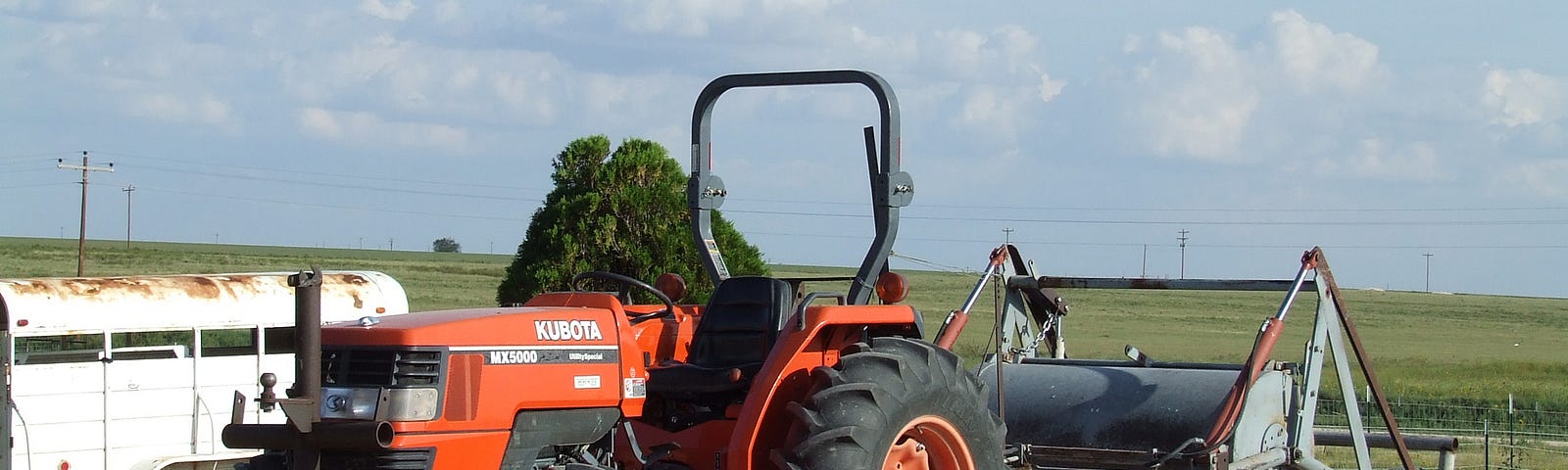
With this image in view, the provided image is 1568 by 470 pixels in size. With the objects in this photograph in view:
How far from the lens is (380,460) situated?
17.9 ft

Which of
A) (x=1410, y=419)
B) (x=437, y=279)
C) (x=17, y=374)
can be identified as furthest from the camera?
(x=437, y=279)

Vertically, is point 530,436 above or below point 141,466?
above

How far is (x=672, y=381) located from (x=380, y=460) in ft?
4.40

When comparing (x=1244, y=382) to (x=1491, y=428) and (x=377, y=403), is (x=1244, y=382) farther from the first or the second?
(x=1491, y=428)

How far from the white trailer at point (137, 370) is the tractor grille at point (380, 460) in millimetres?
7155

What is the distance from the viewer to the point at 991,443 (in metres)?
6.75

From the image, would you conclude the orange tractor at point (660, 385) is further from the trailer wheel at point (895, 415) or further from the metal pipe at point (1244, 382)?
the metal pipe at point (1244, 382)

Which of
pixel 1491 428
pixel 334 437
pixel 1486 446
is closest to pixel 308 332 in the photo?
pixel 334 437

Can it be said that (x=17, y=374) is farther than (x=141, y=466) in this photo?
No

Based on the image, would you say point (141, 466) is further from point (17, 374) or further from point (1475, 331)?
point (1475, 331)

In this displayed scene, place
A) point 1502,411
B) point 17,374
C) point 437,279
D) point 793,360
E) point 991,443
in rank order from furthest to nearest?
point 437,279, point 1502,411, point 17,374, point 991,443, point 793,360

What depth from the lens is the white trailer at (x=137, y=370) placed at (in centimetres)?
1205

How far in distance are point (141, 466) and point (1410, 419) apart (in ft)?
52.8

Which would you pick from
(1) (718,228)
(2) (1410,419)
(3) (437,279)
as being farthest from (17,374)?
(3) (437,279)
